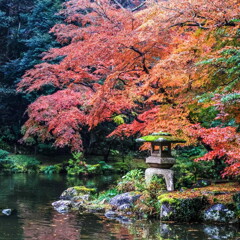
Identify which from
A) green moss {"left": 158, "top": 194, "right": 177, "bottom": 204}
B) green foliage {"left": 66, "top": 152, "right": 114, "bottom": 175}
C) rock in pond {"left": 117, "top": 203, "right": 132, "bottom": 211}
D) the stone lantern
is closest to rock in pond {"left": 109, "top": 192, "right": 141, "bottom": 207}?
rock in pond {"left": 117, "top": 203, "right": 132, "bottom": 211}

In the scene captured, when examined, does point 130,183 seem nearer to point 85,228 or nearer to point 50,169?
point 85,228

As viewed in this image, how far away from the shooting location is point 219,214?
7.02m

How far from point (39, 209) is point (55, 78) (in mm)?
10075

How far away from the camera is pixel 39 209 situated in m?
8.25

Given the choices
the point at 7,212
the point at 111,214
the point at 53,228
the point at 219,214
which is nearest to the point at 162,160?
the point at 111,214

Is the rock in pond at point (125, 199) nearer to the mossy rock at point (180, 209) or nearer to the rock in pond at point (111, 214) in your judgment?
the rock in pond at point (111, 214)

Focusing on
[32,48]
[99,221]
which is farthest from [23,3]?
[99,221]

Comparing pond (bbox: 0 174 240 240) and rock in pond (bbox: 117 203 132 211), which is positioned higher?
rock in pond (bbox: 117 203 132 211)

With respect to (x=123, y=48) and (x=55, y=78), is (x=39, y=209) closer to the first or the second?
(x=123, y=48)

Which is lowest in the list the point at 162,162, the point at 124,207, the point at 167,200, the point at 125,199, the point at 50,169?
the point at 50,169

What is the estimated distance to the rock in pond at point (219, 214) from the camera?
6.95 m

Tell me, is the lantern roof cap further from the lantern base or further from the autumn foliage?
the lantern base

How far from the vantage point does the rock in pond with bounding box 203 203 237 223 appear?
695 cm

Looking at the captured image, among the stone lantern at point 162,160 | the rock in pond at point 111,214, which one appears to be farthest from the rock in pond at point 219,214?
the rock in pond at point 111,214
